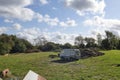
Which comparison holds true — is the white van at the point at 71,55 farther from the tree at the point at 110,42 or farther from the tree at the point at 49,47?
the tree at the point at 49,47

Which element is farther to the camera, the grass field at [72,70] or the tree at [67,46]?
the tree at [67,46]

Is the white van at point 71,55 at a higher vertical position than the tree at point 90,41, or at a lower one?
lower

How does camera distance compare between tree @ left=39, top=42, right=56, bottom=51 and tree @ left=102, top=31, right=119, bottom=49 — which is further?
tree @ left=39, top=42, right=56, bottom=51

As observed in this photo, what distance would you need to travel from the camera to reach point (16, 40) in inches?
4205

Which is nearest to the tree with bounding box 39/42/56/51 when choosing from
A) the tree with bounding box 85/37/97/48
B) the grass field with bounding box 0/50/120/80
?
the tree with bounding box 85/37/97/48

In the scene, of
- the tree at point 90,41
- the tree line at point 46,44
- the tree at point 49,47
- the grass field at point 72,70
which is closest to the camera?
the grass field at point 72,70

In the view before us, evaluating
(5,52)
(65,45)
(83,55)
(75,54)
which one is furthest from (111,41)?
(75,54)

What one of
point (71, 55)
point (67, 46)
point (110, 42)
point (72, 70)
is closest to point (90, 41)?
point (67, 46)

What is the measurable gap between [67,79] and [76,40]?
115 metres

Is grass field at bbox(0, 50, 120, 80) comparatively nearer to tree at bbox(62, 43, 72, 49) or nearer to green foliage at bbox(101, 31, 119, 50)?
green foliage at bbox(101, 31, 119, 50)

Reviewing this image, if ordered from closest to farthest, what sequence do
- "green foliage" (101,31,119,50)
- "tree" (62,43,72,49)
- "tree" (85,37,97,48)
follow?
1. "green foliage" (101,31,119,50)
2. "tree" (85,37,97,48)
3. "tree" (62,43,72,49)

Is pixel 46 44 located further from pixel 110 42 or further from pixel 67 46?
pixel 110 42

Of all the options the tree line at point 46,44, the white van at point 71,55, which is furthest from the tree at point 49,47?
the white van at point 71,55

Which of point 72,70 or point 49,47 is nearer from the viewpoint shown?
point 72,70
